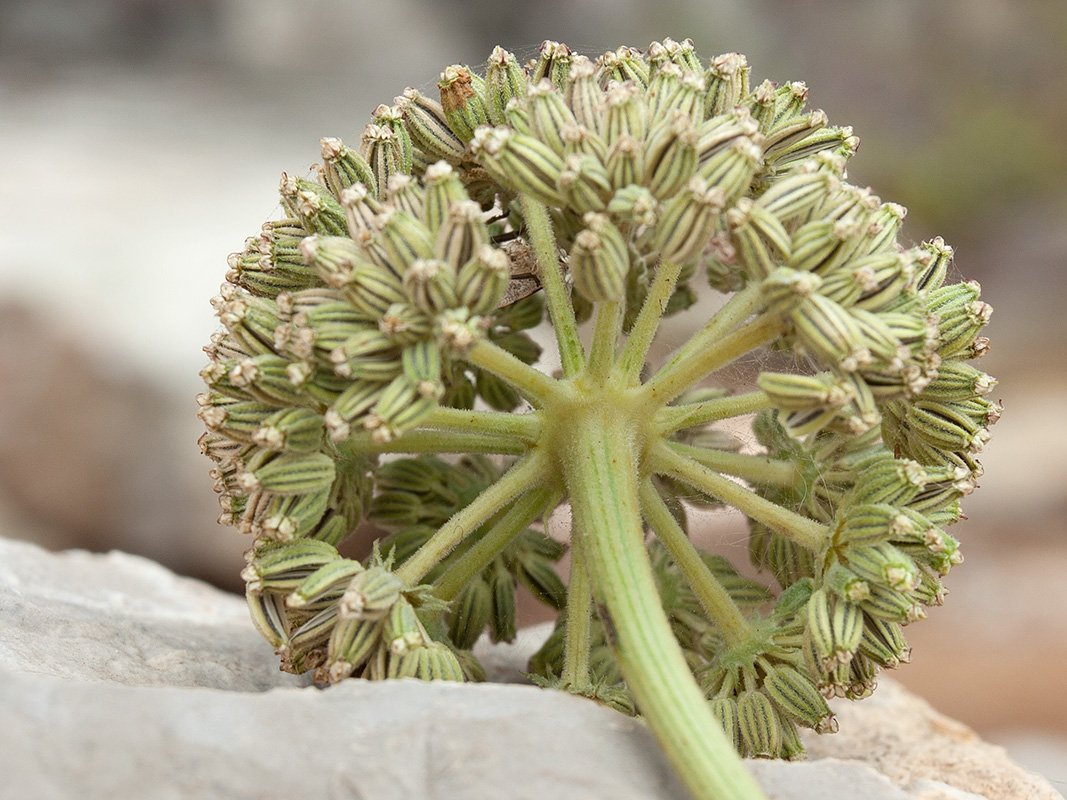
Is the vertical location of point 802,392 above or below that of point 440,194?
below

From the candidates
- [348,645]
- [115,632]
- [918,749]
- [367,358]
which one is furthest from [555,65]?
[918,749]

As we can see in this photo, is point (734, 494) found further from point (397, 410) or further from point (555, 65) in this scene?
point (555, 65)

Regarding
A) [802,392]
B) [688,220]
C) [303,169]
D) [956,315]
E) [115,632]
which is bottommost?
[115,632]

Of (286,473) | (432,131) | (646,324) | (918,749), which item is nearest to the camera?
(286,473)

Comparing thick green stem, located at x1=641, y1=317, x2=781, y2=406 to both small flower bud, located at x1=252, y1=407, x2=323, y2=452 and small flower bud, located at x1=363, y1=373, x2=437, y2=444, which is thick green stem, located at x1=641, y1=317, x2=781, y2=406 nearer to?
small flower bud, located at x1=363, y1=373, x2=437, y2=444

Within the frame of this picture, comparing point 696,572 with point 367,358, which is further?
point 696,572

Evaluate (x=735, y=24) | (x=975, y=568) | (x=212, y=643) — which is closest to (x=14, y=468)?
(x=212, y=643)

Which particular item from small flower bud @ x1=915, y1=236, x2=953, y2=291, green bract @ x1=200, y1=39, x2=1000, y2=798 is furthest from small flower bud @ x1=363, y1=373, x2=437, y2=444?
small flower bud @ x1=915, y1=236, x2=953, y2=291
